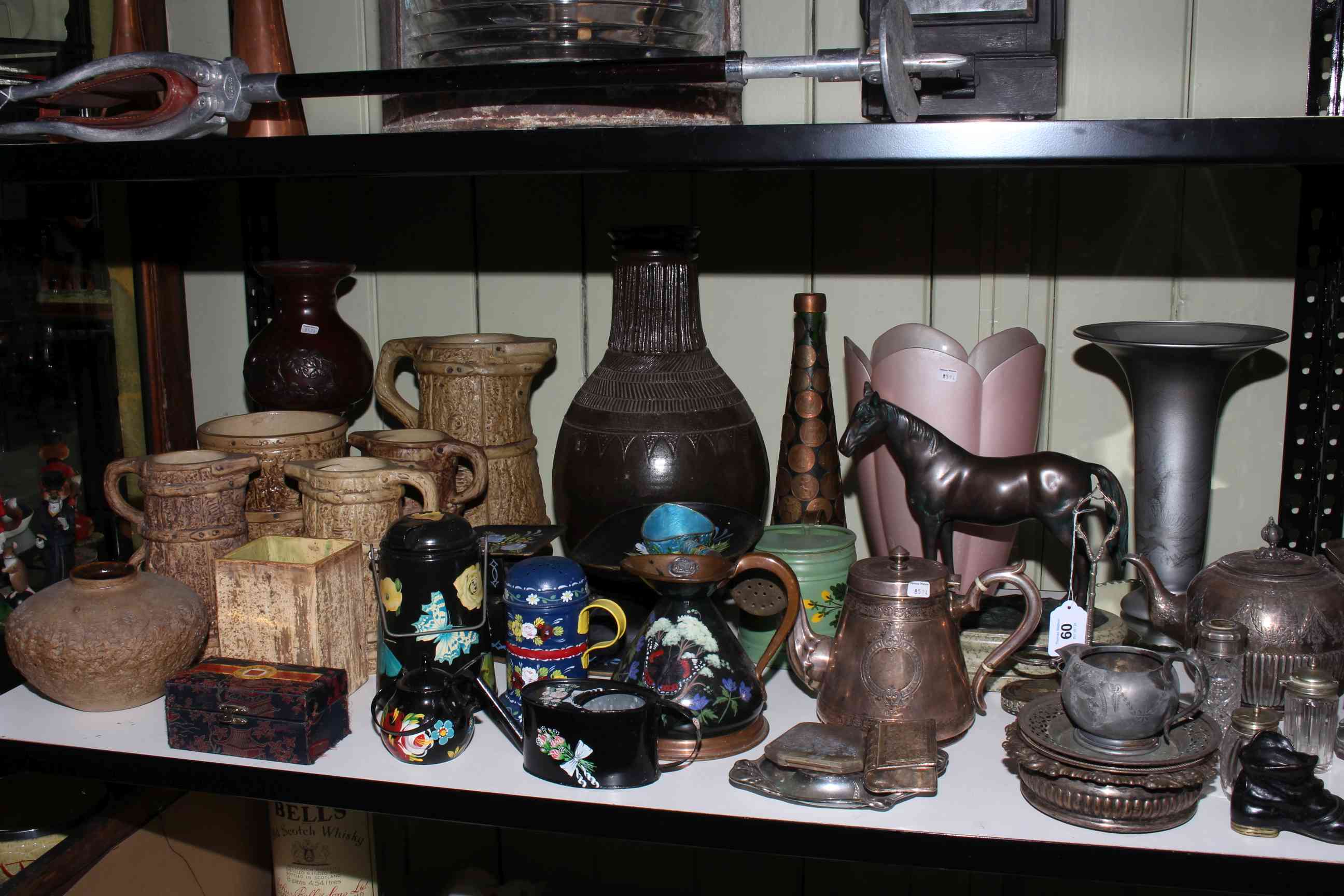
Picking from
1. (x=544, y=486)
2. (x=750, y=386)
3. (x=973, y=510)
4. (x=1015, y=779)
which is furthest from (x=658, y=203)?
(x=1015, y=779)

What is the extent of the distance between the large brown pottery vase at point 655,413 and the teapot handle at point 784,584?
13 cm

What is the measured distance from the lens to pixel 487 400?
3.93 feet

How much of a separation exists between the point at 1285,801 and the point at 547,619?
0.58 meters

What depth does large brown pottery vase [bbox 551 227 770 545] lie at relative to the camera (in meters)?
1.07

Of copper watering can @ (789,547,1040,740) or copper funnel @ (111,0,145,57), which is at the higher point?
copper funnel @ (111,0,145,57)

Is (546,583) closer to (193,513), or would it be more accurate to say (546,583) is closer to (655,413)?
(655,413)

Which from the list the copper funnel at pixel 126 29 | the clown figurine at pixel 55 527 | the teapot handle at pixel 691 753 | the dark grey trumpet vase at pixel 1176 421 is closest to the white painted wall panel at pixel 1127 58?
the dark grey trumpet vase at pixel 1176 421

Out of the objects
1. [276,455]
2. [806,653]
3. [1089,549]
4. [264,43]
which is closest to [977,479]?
[1089,549]

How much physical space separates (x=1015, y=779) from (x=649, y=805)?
291 mm

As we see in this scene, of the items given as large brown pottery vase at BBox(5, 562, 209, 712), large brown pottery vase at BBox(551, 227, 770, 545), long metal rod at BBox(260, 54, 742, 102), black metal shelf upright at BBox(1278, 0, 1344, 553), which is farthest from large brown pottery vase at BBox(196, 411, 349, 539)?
black metal shelf upright at BBox(1278, 0, 1344, 553)

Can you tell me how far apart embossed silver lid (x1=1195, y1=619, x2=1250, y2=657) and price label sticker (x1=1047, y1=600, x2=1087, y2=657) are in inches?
3.6

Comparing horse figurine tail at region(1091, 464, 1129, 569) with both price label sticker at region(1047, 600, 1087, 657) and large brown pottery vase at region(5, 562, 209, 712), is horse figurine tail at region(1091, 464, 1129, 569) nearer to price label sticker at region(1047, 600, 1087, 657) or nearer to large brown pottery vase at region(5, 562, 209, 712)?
price label sticker at region(1047, 600, 1087, 657)

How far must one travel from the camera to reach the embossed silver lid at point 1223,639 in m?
0.90

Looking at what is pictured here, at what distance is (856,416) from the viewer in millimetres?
1019
